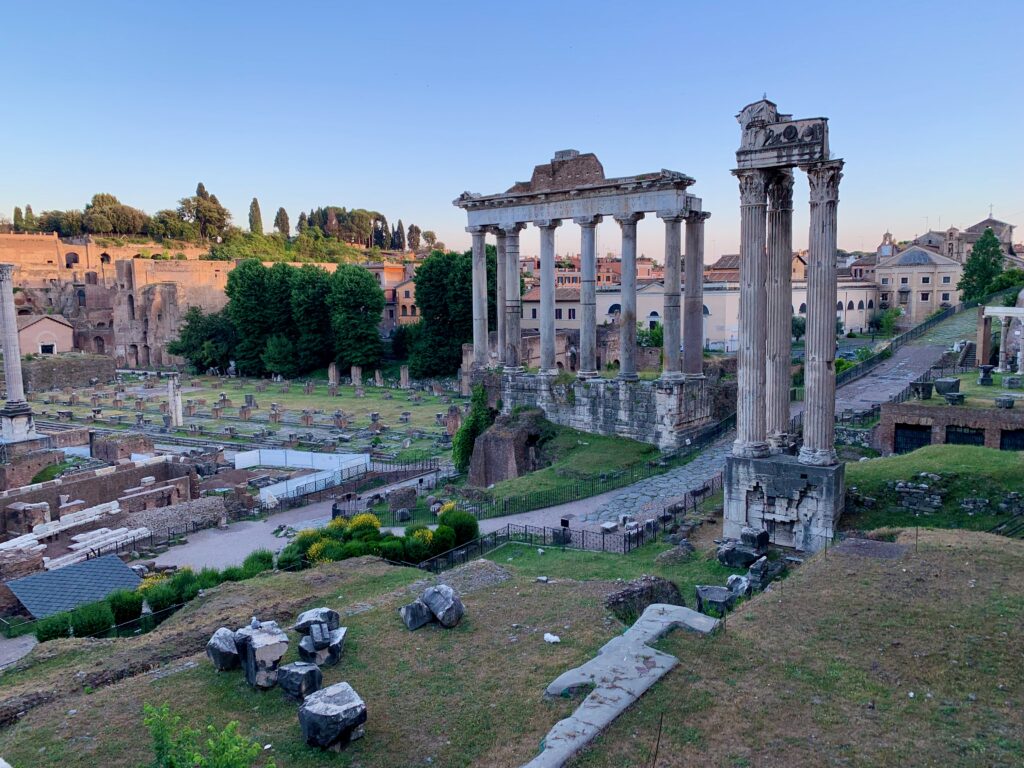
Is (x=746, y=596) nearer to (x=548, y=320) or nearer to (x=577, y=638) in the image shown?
(x=577, y=638)

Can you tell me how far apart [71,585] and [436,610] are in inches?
391

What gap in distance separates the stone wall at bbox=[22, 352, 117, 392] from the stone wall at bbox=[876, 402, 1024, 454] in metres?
61.5

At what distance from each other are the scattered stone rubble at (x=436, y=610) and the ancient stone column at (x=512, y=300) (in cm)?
1710

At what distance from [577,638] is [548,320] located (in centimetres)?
1794

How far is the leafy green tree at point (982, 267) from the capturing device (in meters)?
54.0

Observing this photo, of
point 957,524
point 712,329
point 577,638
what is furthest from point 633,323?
point 712,329

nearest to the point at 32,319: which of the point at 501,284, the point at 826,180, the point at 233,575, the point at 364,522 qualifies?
the point at 501,284

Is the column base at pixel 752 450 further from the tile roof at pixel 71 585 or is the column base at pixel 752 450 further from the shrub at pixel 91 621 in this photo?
the tile roof at pixel 71 585

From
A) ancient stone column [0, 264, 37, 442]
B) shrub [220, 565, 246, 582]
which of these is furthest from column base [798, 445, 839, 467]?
ancient stone column [0, 264, 37, 442]

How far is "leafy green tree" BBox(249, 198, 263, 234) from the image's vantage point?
118688 millimetres

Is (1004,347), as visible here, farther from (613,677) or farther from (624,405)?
(613,677)

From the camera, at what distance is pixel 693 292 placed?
24.7m

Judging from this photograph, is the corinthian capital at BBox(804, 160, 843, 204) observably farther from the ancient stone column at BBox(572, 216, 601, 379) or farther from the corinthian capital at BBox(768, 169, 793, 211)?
the ancient stone column at BBox(572, 216, 601, 379)

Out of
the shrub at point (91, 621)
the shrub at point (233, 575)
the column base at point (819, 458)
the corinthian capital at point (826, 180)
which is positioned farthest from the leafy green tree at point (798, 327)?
the shrub at point (91, 621)
